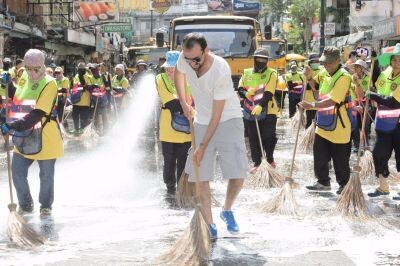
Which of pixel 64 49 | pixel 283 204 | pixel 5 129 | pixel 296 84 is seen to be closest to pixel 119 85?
pixel 296 84

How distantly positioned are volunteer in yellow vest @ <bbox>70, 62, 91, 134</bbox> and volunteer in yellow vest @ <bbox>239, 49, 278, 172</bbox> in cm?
701

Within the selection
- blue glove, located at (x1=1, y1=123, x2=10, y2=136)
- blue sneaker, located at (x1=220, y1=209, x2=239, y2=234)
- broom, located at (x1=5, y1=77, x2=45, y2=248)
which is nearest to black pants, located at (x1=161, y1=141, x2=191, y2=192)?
blue sneaker, located at (x1=220, y1=209, x2=239, y2=234)

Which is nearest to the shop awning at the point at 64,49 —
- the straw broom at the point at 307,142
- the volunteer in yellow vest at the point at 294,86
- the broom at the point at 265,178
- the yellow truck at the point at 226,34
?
the volunteer in yellow vest at the point at 294,86

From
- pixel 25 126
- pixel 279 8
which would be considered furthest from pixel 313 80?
pixel 279 8

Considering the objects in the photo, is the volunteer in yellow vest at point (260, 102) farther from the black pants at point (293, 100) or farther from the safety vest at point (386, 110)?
the black pants at point (293, 100)

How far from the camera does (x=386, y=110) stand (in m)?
8.02

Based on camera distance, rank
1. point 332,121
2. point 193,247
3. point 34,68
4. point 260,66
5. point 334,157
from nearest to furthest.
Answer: point 193,247
point 34,68
point 332,121
point 334,157
point 260,66

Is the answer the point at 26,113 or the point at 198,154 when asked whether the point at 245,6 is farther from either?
the point at 198,154

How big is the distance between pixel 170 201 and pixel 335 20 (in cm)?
4454

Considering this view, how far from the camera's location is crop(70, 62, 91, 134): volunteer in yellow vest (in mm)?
16312

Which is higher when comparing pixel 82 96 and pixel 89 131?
pixel 82 96

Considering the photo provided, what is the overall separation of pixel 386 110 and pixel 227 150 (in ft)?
8.78

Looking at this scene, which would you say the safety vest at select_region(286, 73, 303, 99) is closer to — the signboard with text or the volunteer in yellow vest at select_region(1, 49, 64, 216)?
the volunteer in yellow vest at select_region(1, 49, 64, 216)

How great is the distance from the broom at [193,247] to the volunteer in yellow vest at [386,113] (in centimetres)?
300
